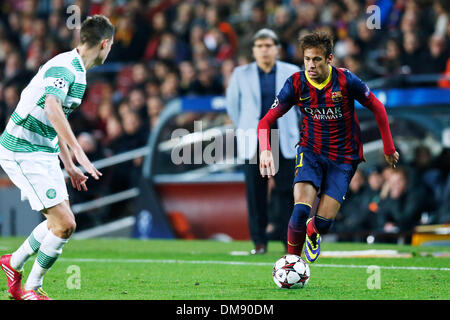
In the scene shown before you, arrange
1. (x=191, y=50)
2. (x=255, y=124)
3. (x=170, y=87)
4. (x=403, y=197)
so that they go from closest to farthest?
(x=255, y=124)
(x=403, y=197)
(x=170, y=87)
(x=191, y=50)

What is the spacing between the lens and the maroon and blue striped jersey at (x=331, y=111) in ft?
23.1

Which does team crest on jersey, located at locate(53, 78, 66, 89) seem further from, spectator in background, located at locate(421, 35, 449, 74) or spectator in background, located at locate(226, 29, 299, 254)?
spectator in background, located at locate(421, 35, 449, 74)

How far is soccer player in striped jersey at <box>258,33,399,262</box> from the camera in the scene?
695 centimetres

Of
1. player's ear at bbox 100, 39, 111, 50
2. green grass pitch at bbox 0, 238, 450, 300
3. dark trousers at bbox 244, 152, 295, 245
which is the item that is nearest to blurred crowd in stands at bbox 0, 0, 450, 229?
dark trousers at bbox 244, 152, 295, 245

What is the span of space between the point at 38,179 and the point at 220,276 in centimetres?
227

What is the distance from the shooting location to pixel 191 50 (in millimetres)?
16938

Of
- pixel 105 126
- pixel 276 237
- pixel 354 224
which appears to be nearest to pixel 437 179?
pixel 354 224

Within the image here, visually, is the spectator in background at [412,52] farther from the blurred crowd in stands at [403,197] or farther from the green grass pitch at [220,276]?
the green grass pitch at [220,276]

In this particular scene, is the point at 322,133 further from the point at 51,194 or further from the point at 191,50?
the point at 191,50

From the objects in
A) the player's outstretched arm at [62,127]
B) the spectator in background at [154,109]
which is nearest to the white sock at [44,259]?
the player's outstretched arm at [62,127]

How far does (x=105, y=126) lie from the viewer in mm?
15977

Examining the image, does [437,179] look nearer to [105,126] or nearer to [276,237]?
[276,237]

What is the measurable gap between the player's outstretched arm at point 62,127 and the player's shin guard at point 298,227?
195 centimetres

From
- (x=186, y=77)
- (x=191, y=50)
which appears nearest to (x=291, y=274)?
(x=186, y=77)
